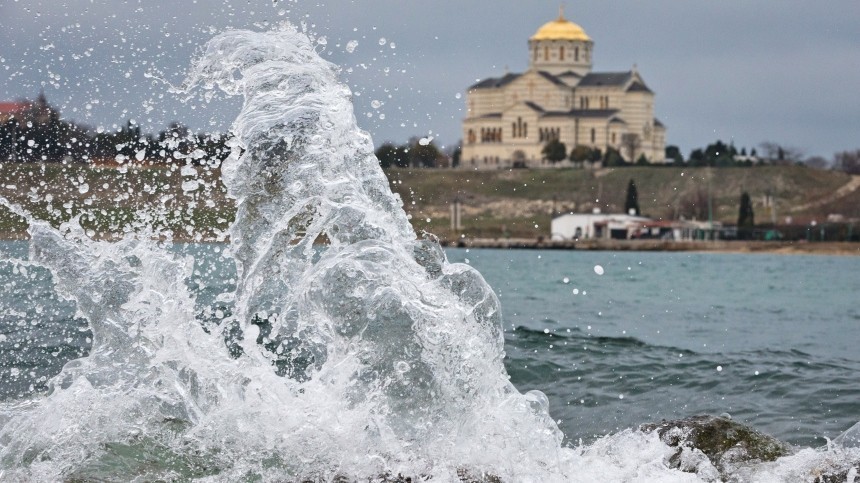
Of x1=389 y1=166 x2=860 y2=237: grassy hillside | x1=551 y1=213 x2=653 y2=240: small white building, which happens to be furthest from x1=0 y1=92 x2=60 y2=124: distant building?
x1=389 y1=166 x2=860 y2=237: grassy hillside

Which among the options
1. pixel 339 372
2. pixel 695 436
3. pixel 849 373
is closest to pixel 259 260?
pixel 339 372

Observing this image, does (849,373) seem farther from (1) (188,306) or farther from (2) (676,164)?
(2) (676,164)

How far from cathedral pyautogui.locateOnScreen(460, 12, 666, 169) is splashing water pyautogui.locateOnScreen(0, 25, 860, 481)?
119m

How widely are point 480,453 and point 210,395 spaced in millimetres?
1774

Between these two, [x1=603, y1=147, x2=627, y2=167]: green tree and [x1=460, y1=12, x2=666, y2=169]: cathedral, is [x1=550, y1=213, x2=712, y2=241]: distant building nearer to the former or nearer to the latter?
[x1=603, y1=147, x2=627, y2=167]: green tree

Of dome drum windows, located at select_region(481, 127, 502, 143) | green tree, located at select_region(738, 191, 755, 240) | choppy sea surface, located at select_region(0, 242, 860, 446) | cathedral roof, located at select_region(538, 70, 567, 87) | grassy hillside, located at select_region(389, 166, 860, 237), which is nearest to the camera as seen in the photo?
choppy sea surface, located at select_region(0, 242, 860, 446)

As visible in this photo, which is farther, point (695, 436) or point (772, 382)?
point (772, 382)

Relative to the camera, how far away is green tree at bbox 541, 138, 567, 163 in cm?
12575

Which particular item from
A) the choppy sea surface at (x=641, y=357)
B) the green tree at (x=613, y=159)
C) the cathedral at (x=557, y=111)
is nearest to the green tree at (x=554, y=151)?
the cathedral at (x=557, y=111)

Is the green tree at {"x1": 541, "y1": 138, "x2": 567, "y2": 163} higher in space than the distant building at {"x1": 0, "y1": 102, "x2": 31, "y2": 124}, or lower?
higher

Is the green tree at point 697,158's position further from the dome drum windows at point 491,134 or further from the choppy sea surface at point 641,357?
the choppy sea surface at point 641,357

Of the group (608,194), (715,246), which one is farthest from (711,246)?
(608,194)

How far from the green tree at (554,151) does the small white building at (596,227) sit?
26.3 m

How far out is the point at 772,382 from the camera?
11953mm
